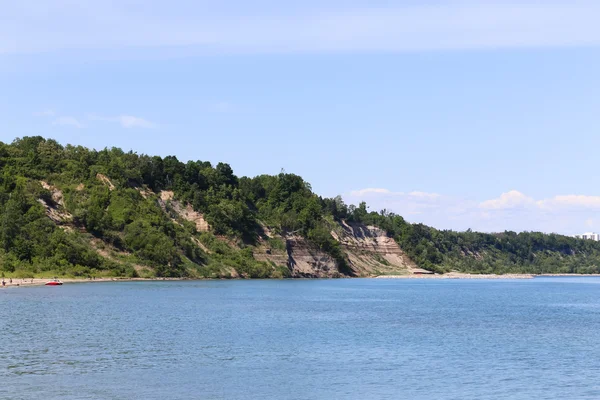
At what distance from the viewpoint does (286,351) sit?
5353 centimetres

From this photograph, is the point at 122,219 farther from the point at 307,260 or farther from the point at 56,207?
the point at 307,260

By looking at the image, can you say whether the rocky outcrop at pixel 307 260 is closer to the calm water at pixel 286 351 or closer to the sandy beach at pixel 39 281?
the sandy beach at pixel 39 281

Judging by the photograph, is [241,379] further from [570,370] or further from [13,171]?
[13,171]

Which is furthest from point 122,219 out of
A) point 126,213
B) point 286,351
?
point 286,351

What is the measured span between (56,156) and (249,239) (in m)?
44.7

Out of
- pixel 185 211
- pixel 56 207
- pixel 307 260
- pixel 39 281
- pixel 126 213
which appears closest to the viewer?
pixel 39 281

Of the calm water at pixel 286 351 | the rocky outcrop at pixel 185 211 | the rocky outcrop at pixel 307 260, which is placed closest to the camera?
the calm water at pixel 286 351

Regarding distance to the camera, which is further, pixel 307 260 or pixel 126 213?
pixel 307 260

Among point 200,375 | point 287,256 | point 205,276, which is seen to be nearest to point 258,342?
point 200,375

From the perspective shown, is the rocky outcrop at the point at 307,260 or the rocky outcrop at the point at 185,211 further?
the rocky outcrop at the point at 307,260

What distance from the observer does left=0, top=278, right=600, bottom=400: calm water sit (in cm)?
4006

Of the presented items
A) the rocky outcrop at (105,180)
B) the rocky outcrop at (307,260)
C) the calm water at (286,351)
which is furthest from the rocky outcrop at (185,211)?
the calm water at (286,351)

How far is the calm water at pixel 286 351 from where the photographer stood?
40062 mm

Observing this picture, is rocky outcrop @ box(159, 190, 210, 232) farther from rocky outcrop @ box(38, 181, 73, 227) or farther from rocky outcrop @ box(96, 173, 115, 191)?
rocky outcrop @ box(38, 181, 73, 227)
